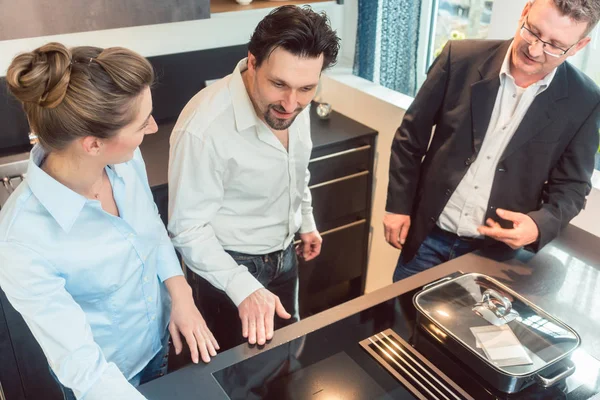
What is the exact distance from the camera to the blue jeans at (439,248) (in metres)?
1.95

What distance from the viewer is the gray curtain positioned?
9.08 feet

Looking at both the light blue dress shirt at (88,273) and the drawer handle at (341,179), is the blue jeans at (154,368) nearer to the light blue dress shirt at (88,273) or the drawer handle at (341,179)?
the light blue dress shirt at (88,273)

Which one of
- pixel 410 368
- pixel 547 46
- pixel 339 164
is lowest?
pixel 339 164

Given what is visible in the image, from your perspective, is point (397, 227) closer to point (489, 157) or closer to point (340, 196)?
point (489, 157)

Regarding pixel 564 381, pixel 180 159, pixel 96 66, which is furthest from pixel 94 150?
pixel 564 381

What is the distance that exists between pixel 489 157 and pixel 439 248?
36 centimetres

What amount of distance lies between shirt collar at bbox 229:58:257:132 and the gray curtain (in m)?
1.30

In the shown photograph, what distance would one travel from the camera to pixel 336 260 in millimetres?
2988

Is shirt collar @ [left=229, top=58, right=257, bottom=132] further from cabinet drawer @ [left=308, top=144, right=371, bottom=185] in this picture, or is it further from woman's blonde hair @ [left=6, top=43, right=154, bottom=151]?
cabinet drawer @ [left=308, top=144, right=371, bottom=185]

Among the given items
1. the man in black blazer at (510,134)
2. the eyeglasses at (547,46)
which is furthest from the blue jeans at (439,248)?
the eyeglasses at (547,46)

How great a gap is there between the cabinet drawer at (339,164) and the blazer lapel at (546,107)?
106 cm

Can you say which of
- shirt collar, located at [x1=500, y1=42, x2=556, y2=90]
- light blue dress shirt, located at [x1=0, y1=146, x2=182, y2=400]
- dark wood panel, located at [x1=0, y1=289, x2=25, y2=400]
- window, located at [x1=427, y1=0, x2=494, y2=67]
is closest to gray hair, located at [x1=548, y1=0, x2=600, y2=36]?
shirt collar, located at [x1=500, y1=42, x2=556, y2=90]

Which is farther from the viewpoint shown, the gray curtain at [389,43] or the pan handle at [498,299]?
the gray curtain at [389,43]

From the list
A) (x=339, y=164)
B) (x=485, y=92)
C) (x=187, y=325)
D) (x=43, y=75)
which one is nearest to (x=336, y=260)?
(x=339, y=164)
